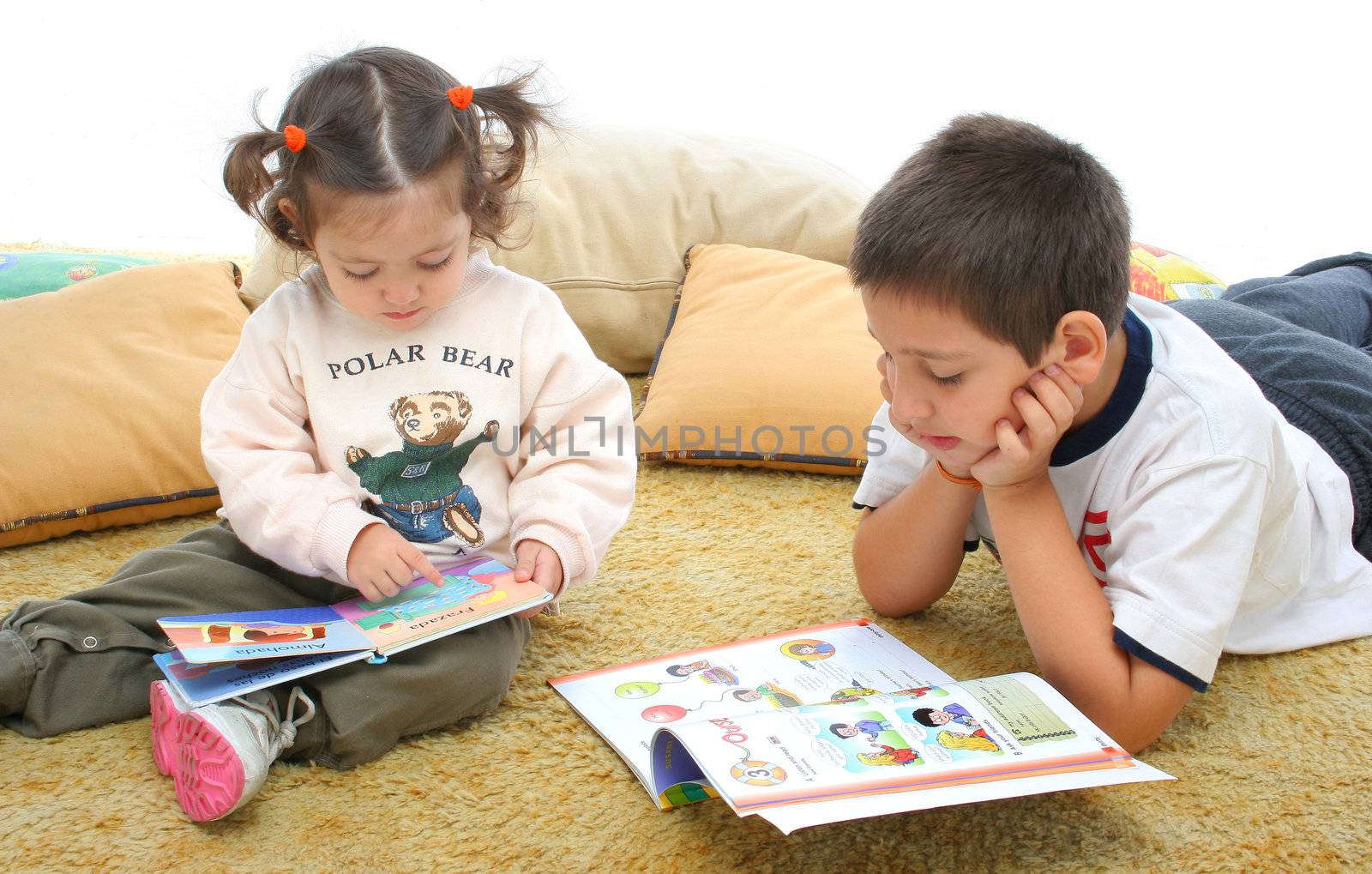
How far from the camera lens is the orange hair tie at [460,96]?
1.03 m

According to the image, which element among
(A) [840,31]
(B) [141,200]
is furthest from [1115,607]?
(B) [141,200]

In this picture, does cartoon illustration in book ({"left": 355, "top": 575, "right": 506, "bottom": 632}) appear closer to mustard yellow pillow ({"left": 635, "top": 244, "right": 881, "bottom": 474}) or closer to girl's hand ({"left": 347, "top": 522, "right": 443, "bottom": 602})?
girl's hand ({"left": 347, "top": 522, "right": 443, "bottom": 602})

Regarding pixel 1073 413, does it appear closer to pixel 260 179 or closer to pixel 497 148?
pixel 497 148

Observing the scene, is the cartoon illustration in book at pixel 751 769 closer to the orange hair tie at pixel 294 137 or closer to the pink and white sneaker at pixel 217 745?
the pink and white sneaker at pixel 217 745

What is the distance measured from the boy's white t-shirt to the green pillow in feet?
5.01

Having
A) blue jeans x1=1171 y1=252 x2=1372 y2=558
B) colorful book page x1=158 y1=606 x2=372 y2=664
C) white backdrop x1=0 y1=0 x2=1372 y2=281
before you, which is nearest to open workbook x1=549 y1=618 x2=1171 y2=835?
colorful book page x1=158 y1=606 x2=372 y2=664

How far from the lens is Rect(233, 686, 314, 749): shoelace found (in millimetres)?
910

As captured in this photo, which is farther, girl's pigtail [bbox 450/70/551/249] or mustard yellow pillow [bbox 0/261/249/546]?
mustard yellow pillow [bbox 0/261/249/546]

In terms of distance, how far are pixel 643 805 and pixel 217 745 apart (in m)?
0.32

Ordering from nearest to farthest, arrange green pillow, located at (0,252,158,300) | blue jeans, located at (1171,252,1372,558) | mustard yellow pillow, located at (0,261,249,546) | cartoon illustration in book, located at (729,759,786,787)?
1. cartoon illustration in book, located at (729,759,786,787)
2. blue jeans, located at (1171,252,1372,558)
3. mustard yellow pillow, located at (0,261,249,546)
4. green pillow, located at (0,252,158,300)

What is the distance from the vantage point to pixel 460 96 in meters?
1.03

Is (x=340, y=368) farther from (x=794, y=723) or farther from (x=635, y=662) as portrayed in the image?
(x=794, y=723)

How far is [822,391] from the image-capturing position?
1.60 meters

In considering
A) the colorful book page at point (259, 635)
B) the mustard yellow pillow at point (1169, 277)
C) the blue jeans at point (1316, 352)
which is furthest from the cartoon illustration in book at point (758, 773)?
the mustard yellow pillow at point (1169, 277)
